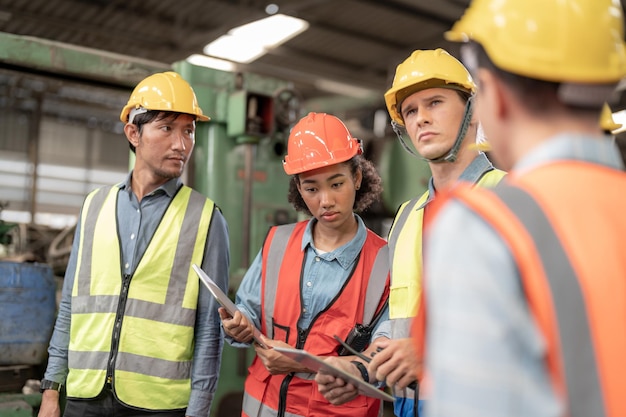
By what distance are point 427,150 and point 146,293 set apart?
1.05 m

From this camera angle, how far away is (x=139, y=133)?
2281 mm

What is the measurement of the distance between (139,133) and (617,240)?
194 cm

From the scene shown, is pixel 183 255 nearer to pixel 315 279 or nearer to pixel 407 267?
pixel 315 279

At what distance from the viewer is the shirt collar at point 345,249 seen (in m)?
1.95

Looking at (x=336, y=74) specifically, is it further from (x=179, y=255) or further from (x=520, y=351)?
(x=520, y=351)

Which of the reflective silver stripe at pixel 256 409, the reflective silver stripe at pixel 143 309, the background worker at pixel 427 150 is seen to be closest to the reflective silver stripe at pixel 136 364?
the reflective silver stripe at pixel 143 309

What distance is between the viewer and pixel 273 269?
200 centimetres

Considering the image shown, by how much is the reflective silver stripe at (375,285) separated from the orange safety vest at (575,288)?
4.12ft

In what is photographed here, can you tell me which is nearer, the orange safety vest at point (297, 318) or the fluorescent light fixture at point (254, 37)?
the orange safety vest at point (297, 318)

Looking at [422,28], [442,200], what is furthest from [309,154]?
[422,28]

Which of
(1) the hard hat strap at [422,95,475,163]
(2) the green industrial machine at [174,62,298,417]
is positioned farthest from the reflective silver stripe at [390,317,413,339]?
(2) the green industrial machine at [174,62,298,417]

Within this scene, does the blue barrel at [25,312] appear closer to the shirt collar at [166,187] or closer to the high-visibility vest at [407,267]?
the shirt collar at [166,187]

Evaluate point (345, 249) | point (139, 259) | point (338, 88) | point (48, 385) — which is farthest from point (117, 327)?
point (338, 88)

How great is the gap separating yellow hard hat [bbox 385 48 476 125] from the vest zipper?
3.60ft
